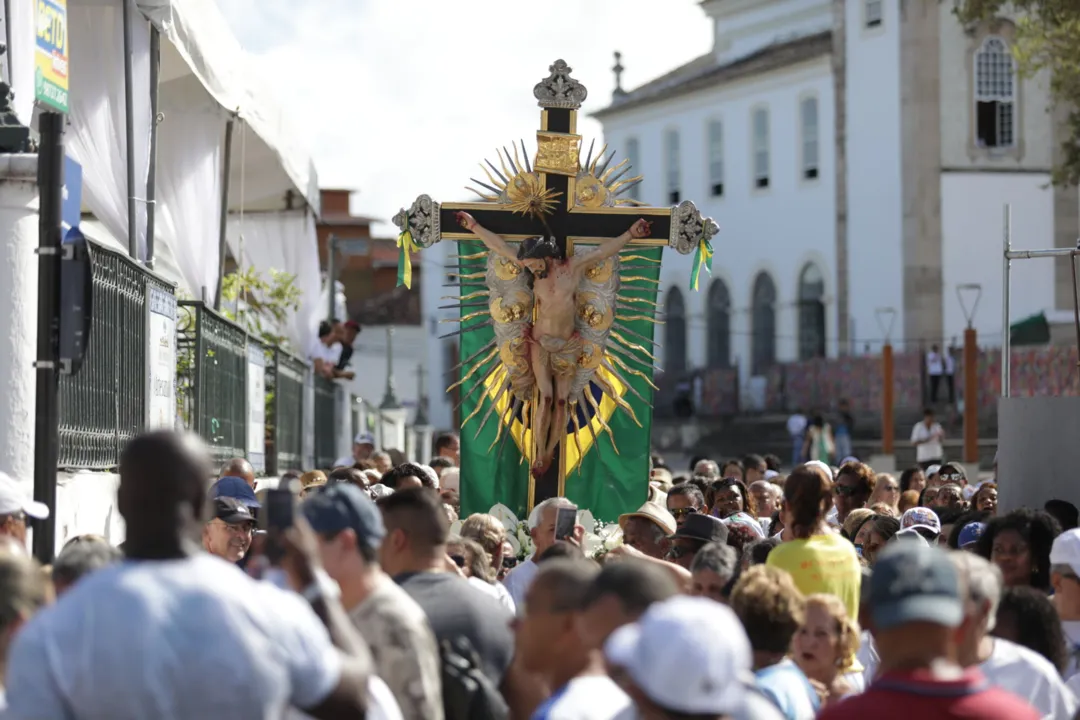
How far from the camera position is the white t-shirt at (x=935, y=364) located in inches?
1622

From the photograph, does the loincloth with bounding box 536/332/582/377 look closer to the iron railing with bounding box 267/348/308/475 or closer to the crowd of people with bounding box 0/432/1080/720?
the iron railing with bounding box 267/348/308/475

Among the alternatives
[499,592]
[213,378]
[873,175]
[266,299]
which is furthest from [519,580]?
[873,175]

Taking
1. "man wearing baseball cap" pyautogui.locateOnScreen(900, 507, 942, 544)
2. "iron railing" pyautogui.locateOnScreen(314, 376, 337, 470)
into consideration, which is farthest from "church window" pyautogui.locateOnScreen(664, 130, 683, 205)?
"man wearing baseball cap" pyautogui.locateOnScreen(900, 507, 942, 544)

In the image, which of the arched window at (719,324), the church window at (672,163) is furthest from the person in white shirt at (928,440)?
the church window at (672,163)

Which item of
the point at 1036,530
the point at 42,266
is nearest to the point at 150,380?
the point at 42,266

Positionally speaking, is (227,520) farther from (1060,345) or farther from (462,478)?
(1060,345)

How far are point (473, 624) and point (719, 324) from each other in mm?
51877

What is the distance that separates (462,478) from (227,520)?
4726 mm

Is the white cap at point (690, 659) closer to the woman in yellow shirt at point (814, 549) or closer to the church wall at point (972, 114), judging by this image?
the woman in yellow shirt at point (814, 549)

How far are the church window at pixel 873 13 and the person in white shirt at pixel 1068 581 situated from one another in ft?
145

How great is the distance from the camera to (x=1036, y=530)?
24.1 ft

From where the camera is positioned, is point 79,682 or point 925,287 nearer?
point 79,682

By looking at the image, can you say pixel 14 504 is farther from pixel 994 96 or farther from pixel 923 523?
pixel 994 96

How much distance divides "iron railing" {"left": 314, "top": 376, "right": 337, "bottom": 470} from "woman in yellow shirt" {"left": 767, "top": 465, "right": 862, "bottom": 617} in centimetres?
1501
